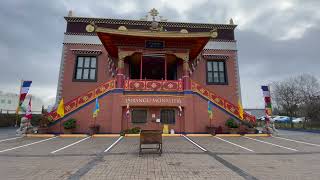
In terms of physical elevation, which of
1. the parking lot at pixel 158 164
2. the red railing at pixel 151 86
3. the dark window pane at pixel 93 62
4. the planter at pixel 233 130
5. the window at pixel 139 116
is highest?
the dark window pane at pixel 93 62

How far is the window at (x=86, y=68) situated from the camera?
857 inches

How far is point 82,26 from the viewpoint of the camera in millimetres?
22906

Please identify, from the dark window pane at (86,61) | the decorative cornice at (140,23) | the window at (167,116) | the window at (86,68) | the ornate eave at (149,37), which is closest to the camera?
the ornate eave at (149,37)

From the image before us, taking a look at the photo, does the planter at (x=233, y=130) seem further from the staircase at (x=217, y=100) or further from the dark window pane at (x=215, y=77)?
the dark window pane at (x=215, y=77)

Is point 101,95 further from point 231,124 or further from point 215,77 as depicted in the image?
point 215,77

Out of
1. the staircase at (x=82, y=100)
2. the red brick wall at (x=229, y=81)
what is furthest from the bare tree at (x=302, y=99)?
the staircase at (x=82, y=100)

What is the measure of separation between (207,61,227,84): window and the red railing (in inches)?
266

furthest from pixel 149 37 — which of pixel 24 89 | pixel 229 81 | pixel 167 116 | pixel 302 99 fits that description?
pixel 302 99

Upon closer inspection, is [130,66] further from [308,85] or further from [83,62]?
[308,85]

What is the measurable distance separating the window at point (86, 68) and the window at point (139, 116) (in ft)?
23.1

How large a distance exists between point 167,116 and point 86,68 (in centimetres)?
1061

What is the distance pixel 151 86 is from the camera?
676 inches

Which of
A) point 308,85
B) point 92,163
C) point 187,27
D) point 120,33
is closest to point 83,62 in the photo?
point 120,33

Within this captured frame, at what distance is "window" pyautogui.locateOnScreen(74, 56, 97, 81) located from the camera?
2177 cm
